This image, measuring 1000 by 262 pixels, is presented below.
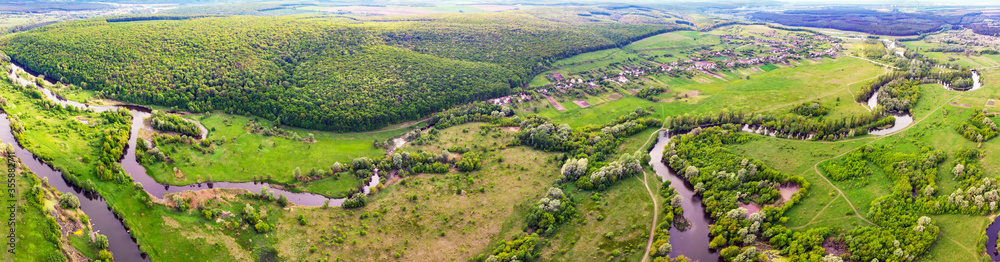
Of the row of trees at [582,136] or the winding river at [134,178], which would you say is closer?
the winding river at [134,178]

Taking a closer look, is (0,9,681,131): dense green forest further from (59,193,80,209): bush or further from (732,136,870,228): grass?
(732,136,870,228): grass

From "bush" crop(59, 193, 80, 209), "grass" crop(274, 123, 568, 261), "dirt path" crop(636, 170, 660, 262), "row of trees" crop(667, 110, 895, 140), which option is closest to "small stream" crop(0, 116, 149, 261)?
"bush" crop(59, 193, 80, 209)

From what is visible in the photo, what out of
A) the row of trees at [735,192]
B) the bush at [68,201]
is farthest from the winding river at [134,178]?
the row of trees at [735,192]

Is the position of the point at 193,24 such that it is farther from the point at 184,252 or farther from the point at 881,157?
the point at 881,157

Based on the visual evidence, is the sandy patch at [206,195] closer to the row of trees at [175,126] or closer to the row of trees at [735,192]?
the row of trees at [175,126]

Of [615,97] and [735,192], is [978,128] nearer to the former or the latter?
[735,192]

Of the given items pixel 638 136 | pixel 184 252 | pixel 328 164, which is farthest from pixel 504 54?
pixel 184 252
